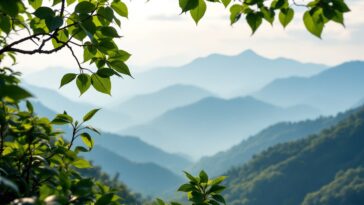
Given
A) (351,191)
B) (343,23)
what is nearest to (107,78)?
(343,23)

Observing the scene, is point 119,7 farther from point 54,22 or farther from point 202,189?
point 202,189

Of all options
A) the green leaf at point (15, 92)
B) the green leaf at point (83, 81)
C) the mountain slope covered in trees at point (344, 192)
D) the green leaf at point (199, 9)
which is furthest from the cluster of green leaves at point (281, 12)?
the mountain slope covered in trees at point (344, 192)

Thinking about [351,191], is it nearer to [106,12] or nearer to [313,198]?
[313,198]

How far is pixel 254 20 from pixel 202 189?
1.29 meters

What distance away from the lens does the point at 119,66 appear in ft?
8.46

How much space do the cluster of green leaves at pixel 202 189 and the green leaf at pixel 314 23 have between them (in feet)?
4.14

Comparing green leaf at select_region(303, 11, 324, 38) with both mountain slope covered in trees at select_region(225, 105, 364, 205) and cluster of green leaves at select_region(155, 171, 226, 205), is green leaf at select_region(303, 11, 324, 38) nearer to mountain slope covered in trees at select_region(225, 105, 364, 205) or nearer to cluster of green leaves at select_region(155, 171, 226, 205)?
cluster of green leaves at select_region(155, 171, 226, 205)

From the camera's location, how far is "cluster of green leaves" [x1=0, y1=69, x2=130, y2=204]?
229 centimetres

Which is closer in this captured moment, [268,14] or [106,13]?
[106,13]

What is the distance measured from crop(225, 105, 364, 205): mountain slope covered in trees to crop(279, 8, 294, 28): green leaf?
599 feet

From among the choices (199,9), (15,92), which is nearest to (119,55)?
(199,9)

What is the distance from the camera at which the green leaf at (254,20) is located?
113 inches

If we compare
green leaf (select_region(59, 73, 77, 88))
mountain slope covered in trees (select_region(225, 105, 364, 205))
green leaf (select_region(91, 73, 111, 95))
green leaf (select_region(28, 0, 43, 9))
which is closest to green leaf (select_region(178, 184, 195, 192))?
green leaf (select_region(91, 73, 111, 95))

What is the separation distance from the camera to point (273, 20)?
286 cm
